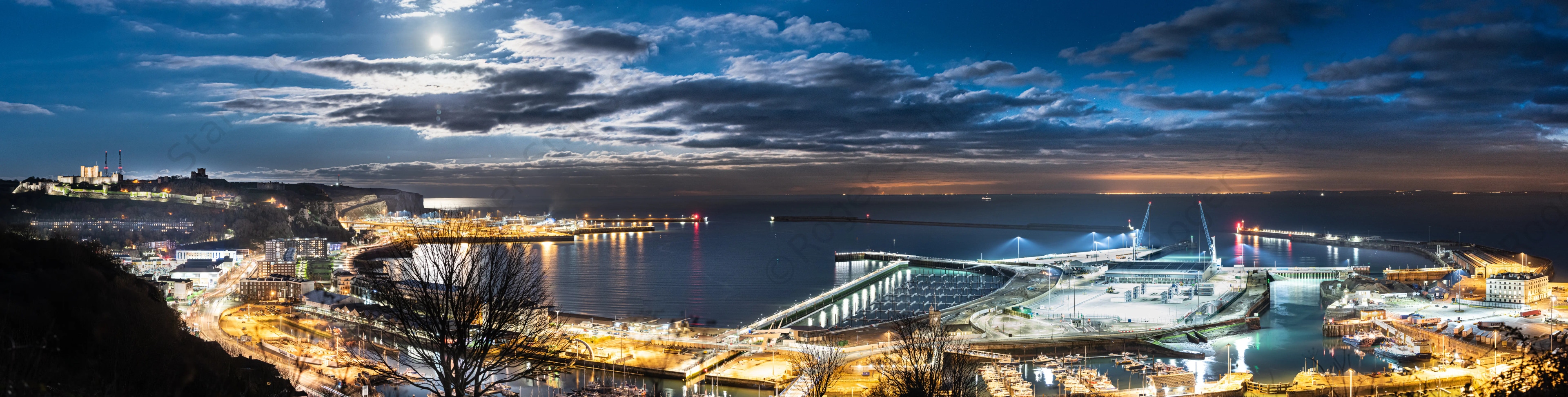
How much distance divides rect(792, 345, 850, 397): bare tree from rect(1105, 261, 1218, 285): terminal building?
16180 millimetres

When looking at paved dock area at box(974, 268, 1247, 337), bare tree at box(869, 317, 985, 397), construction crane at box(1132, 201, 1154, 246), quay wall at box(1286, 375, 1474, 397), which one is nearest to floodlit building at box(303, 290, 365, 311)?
bare tree at box(869, 317, 985, 397)

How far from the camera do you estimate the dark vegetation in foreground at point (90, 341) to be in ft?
15.6

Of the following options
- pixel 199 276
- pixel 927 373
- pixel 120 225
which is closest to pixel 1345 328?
pixel 927 373

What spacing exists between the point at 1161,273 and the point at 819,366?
21589 mm

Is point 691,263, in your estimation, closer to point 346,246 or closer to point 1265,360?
point 346,246

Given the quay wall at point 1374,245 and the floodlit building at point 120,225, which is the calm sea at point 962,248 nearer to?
the quay wall at point 1374,245

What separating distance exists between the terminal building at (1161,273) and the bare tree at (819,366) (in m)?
16.2

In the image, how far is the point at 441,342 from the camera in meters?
5.20

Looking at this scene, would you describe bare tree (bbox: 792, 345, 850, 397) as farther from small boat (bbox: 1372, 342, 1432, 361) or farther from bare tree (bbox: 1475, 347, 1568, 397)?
small boat (bbox: 1372, 342, 1432, 361)

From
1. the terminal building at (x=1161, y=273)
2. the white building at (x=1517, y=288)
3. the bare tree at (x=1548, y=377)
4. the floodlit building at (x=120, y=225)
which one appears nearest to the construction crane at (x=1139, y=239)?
the terminal building at (x=1161, y=273)

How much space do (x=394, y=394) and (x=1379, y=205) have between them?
12402cm

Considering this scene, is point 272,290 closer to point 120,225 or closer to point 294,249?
point 294,249

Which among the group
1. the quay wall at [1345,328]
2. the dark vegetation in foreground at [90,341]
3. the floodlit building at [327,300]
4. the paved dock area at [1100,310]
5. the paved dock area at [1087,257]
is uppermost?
the dark vegetation in foreground at [90,341]

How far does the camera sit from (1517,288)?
19.5 metres
